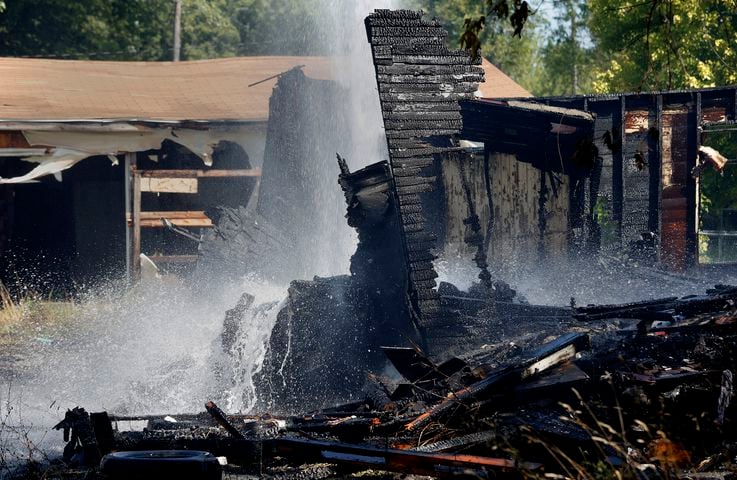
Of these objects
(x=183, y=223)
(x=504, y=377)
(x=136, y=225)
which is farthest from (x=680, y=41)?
(x=504, y=377)

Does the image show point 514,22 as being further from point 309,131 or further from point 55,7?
point 55,7

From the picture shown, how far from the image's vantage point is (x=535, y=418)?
6.52 meters

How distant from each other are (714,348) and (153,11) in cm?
2858

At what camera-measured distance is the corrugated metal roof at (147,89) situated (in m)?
17.2

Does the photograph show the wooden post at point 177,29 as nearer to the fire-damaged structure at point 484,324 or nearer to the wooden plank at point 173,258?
the fire-damaged structure at point 484,324

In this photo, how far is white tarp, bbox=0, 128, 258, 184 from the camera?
16359mm

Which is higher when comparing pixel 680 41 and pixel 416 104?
pixel 680 41

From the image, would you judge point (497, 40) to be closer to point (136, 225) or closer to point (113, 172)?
point (113, 172)

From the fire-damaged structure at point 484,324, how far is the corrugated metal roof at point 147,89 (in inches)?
88.7

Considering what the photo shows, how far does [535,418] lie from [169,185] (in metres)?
12.7

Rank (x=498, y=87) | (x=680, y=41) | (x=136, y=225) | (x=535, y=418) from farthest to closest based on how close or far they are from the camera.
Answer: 1. (x=498, y=87)
2. (x=680, y=41)
3. (x=136, y=225)
4. (x=535, y=418)

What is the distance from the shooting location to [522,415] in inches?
260

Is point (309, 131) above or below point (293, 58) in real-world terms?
below

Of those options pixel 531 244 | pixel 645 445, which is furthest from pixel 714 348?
pixel 531 244
